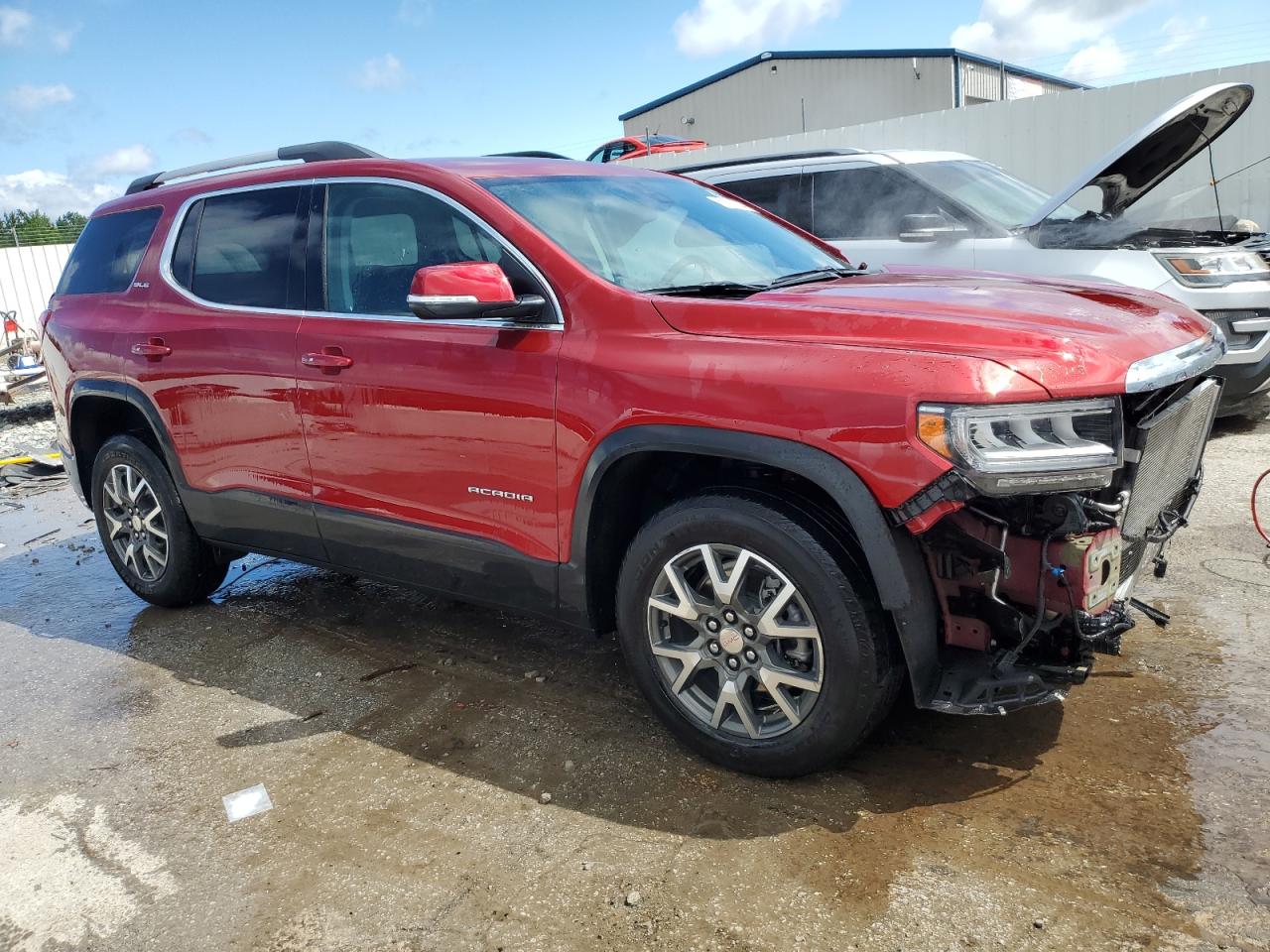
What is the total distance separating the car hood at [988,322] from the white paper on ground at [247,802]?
1.94 metres

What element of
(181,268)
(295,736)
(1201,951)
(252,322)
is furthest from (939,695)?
(181,268)

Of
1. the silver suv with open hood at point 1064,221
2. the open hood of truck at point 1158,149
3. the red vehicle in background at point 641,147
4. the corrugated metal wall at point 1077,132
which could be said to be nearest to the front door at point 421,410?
the silver suv with open hood at point 1064,221

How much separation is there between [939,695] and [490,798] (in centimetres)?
136

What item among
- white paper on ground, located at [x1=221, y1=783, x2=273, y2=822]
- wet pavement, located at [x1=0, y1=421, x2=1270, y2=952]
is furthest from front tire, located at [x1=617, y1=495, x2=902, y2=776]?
white paper on ground, located at [x1=221, y1=783, x2=273, y2=822]

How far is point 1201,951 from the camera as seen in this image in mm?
2168

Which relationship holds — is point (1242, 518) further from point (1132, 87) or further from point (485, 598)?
point (1132, 87)

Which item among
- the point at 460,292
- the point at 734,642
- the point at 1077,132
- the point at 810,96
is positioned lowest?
the point at 734,642

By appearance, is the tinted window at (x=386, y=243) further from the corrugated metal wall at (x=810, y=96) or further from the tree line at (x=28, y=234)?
the corrugated metal wall at (x=810, y=96)

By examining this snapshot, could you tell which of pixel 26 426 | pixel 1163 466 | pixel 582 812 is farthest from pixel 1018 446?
pixel 26 426

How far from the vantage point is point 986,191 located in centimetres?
715

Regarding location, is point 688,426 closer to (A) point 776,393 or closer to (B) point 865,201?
(A) point 776,393

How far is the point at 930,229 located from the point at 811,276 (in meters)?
3.40

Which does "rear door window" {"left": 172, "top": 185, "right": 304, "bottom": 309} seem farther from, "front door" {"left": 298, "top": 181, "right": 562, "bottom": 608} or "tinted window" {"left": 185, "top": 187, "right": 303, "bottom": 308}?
"front door" {"left": 298, "top": 181, "right": 562, "bottom": 608}

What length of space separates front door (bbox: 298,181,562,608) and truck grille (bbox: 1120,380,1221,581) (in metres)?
1.69
